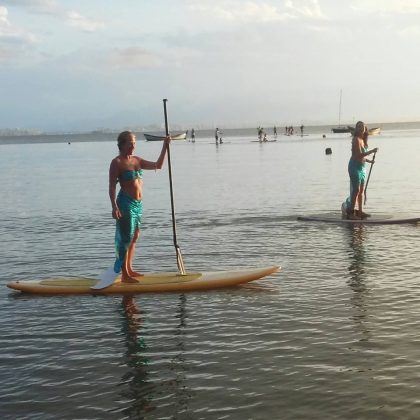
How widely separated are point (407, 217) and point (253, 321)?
10.6 metres

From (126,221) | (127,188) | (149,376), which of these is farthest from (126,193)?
(149,376)

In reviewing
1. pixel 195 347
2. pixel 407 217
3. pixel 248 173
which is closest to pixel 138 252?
pixel 195 347

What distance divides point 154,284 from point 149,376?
12.2 feet

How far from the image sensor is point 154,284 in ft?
35.1

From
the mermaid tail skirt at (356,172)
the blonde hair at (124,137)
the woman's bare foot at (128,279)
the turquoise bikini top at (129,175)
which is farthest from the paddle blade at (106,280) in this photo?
the mermaid tail skirt at (356,172)

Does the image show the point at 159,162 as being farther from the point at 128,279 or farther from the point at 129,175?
the point at 128,279

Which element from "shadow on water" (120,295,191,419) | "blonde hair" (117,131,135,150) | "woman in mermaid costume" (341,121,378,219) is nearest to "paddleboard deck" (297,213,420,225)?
"woman in mermaid costume" (341,121,378,219)

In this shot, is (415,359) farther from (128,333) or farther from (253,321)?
(128,333)

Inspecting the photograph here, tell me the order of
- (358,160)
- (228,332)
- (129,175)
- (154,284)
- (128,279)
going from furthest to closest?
(358,160), (128,279), (154,284), (129,175), (228,332)

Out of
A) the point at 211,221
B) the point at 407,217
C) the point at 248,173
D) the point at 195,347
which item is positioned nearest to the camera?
the point at 195,347

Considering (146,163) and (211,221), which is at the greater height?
(146,163)

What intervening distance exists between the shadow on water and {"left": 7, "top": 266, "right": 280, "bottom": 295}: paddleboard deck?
167 centimetres

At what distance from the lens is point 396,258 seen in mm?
12672

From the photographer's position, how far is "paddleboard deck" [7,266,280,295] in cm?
1066
